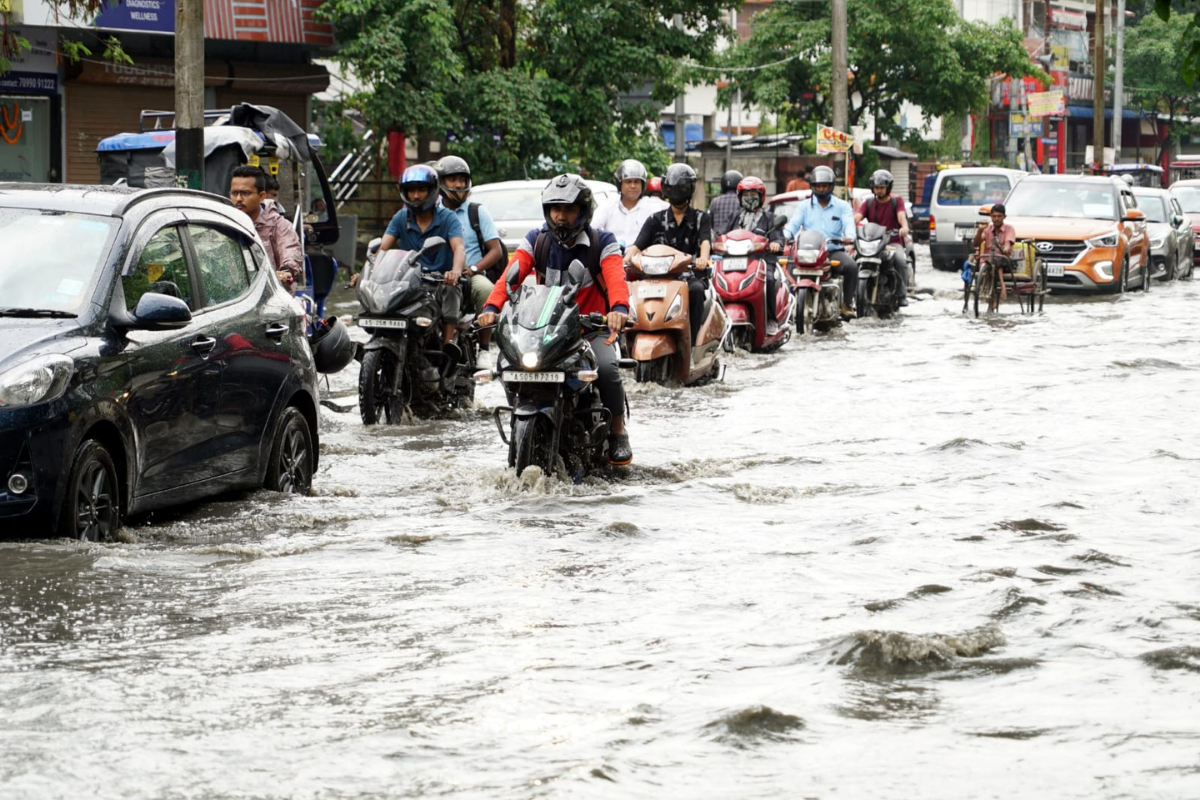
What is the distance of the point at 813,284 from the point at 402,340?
909cm

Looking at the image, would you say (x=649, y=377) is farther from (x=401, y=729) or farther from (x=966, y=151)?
(x=966, y=151)

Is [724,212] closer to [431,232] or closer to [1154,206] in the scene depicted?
[431,232]

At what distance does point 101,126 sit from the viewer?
91.6ft

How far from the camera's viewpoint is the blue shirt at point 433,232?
516 inches

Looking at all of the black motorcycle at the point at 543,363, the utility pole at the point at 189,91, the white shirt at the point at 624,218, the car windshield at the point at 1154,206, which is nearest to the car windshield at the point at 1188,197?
the car windshield at the point at 1154,206

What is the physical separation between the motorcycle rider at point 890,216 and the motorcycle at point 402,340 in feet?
34.7

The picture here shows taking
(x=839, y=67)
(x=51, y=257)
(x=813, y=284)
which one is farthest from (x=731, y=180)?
(x=839, y=67)

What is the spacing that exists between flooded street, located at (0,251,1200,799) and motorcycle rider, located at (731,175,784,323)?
22.5 feet

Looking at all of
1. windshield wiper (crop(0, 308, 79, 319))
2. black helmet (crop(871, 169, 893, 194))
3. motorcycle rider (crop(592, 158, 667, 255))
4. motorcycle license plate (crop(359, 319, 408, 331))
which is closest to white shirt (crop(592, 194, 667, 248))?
→ motorcycle rider (crop(592, 158, 667, 255))

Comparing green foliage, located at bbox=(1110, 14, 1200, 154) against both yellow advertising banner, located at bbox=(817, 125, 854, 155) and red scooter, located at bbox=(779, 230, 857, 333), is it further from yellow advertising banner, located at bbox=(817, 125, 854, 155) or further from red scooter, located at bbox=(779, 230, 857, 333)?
red scooter, located at bbox=(779, 230, 857, 333)

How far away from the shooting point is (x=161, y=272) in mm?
8164

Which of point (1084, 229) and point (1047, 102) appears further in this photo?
point (1047, 102)

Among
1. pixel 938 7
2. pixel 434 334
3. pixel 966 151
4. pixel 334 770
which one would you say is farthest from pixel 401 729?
pixel 966 151

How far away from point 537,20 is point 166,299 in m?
25.3
